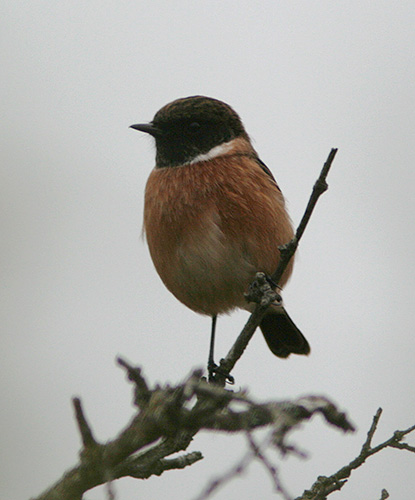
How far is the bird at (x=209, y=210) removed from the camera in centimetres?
433

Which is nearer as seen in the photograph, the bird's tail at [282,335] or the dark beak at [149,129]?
the dark beak at [149,129]

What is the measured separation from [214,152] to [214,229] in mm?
903

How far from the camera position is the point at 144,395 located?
3.29ft

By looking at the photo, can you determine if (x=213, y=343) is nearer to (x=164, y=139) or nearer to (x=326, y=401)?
(x=164, y=139)

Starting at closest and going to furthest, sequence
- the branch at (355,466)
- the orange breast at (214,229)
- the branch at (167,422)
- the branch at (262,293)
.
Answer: the branch at (167,422) → the branch at (355,466) → the branch at (262,293) → the orange breast at (214,229)

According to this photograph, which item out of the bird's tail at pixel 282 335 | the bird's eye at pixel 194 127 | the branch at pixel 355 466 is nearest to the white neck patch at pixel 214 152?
the bird's eye at pixel 194 127

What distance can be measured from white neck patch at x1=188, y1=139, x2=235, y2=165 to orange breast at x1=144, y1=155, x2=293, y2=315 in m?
0.09

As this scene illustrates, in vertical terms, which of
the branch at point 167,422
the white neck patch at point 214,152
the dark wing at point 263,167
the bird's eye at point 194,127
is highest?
the bird's eye at point 194,127

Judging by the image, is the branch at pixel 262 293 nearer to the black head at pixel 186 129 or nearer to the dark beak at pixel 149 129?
the black head at pixel 186 129

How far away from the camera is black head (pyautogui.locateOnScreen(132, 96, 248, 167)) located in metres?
5.01

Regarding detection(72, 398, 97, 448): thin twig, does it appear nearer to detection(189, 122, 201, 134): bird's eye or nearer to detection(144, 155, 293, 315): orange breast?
detection(144, 155, 293, 315): orange breast

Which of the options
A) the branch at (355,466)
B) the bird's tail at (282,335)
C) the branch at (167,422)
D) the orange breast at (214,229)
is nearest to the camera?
the branch at (167,422)

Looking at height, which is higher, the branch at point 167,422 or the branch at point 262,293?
the branch at point 262,293

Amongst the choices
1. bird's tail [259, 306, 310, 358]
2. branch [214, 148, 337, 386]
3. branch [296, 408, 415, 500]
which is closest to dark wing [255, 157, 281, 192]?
bird's tail [259, 306, 310, 358]
